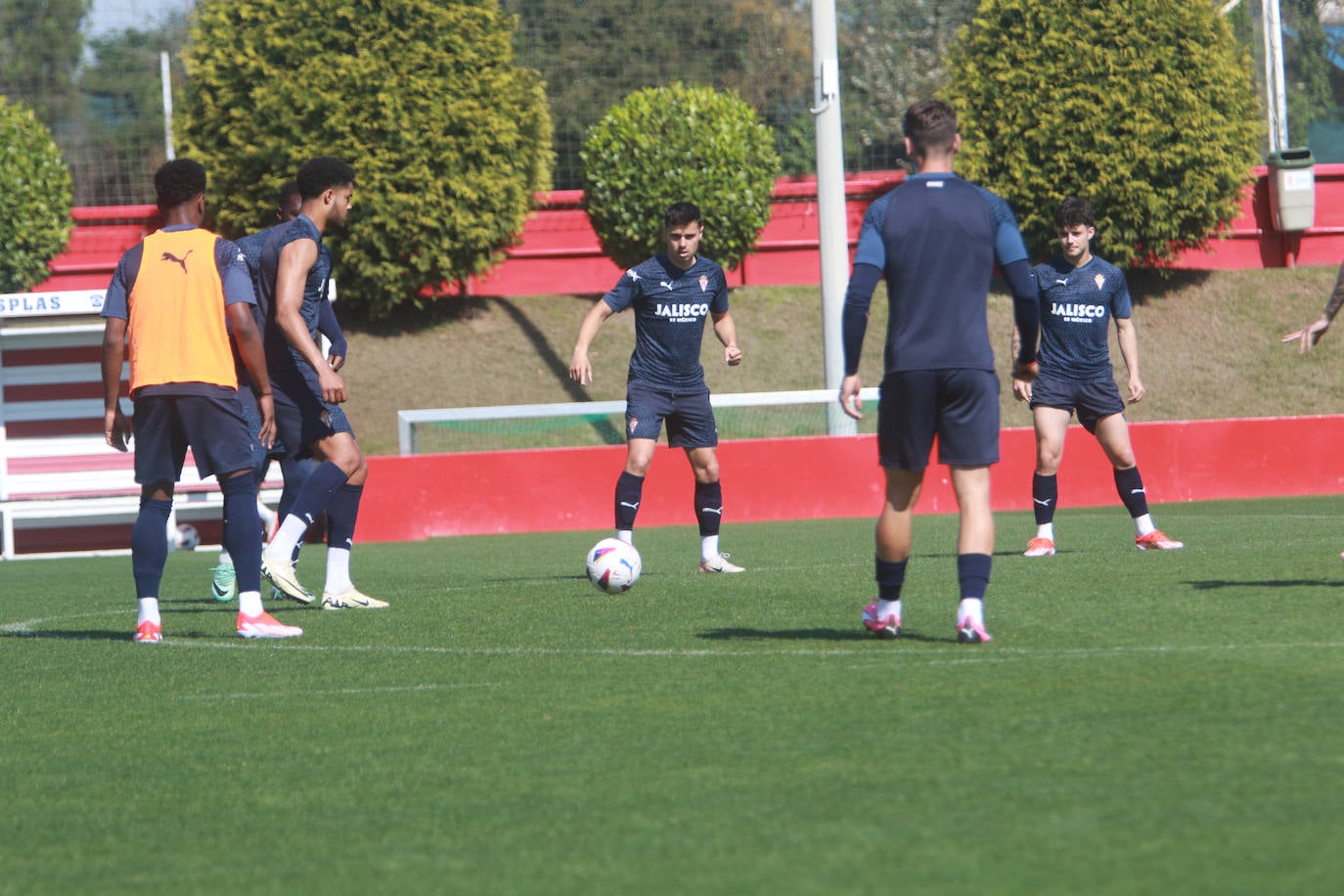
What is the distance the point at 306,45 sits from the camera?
87.9 feet

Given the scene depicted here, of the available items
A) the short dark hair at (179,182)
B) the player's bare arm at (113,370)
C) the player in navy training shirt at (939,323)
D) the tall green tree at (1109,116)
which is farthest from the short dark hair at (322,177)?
the tall green tree at (1109,116)

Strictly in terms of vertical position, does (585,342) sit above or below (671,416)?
above

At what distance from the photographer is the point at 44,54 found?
150 feet

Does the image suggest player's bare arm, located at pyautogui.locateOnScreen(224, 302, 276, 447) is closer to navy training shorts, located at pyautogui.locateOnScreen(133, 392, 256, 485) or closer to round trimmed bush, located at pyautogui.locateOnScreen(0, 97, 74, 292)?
navy training shorts, located at pyautogui.locateOnScreen(133, 392, 256, 485)

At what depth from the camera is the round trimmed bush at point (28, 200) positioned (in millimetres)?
27422

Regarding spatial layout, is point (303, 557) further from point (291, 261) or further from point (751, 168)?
point (751, 168)

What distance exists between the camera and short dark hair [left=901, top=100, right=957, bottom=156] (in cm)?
611

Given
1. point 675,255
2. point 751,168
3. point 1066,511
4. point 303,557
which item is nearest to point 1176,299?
point 751,168

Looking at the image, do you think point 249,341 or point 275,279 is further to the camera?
point 275,279

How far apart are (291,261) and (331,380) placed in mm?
680

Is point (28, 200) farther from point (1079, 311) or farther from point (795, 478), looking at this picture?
point (1079, 311)

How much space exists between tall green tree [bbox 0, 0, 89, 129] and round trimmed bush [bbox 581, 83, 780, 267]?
1828 centimetres

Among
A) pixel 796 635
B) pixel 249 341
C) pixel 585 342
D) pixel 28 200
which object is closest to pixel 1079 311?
pixel 585 342

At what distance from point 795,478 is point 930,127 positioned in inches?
467
